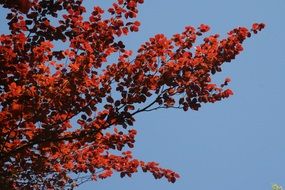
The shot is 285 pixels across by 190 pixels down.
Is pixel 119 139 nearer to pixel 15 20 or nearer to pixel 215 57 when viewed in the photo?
pixel 215 57

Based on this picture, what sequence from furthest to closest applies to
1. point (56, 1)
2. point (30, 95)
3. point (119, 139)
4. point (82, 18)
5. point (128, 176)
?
point (128, 176), point (119, 139), point (82, 18), point (56, 1), point (30, 95)

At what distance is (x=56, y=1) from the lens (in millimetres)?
4113

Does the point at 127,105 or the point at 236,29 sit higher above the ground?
the point at 236,29

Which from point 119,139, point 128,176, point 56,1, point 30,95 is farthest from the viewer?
point 128,176

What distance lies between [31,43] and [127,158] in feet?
9.23

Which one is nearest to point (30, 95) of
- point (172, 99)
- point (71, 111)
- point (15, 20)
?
point (71, 111)

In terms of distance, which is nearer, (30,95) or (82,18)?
(30,95)

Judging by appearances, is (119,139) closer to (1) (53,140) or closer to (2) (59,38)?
(1) (53,140)

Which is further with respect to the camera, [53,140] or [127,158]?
[127,158]

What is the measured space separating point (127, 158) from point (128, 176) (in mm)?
364

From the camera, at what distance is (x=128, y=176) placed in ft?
18.2

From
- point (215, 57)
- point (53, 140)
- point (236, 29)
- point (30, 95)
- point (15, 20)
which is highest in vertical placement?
point (15, 20)

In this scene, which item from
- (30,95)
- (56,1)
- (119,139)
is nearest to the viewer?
(30,95)

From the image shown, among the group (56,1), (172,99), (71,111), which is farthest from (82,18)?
(172,99)
